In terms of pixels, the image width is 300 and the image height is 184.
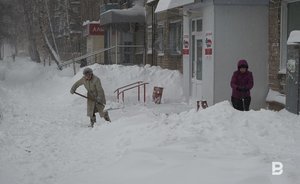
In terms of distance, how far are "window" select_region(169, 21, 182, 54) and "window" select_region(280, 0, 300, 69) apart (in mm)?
7477

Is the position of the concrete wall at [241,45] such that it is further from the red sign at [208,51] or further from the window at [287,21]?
the window at [287,21]

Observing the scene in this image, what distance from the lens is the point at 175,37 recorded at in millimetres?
20875

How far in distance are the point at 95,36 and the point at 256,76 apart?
21.7 m

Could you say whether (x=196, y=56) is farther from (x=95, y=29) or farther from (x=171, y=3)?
(x=95, y=29)

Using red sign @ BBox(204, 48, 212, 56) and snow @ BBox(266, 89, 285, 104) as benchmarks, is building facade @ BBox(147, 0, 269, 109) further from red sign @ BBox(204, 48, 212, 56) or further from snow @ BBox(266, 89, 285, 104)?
snow @ BBox(266, 89, 285, 104)

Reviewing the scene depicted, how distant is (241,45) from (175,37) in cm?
740

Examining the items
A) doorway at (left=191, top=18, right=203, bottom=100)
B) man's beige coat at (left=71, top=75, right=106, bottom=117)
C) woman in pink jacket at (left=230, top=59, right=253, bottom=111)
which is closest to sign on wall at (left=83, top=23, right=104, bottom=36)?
doorway at (left=191, top=18, right=203, bottom=100)

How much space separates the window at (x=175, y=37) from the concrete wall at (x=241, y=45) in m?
6.43

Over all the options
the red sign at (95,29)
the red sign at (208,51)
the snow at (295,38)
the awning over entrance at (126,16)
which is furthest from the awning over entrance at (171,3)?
the red sign at (95,29)

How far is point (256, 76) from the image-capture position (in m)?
13.7

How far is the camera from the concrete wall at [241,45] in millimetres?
13555

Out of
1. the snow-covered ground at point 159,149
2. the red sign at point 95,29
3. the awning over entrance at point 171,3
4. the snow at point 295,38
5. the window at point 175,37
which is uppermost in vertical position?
the red sign at point 95,29

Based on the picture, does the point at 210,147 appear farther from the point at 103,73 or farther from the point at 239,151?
the point at 103,73

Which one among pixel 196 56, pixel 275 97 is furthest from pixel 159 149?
pixel 196 56
